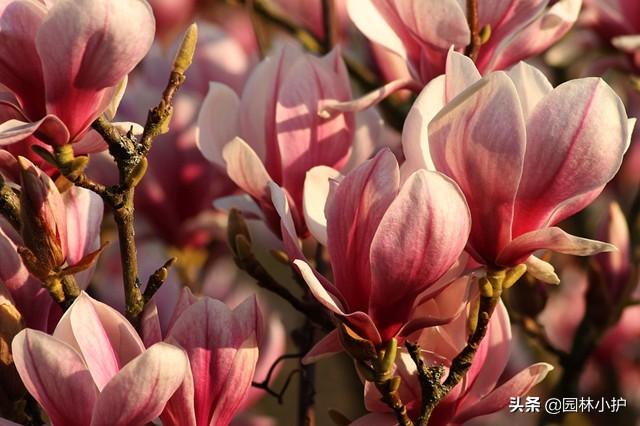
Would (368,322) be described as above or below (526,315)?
above

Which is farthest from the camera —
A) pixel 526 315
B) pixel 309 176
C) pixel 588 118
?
pixel 526 315

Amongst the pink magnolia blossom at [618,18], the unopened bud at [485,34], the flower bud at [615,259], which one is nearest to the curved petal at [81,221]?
the unopened bud at [485,34]

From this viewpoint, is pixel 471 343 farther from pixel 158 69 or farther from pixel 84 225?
pixel 158 69

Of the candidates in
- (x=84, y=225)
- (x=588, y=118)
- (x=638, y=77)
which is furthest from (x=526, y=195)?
(x=638, y=77)

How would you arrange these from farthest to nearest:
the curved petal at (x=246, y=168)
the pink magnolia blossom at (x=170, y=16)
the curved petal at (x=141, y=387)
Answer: the pink magnolia blossom at (x=170, y=16)
the curved petal at (x=246, y=168)
the curved petal at (x=141, y=387)

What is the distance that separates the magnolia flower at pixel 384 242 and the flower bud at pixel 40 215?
153 millimetres

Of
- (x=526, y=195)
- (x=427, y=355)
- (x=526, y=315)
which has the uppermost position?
(x=526, y=195)

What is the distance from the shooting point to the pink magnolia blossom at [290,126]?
915 mm

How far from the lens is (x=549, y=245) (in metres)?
0.73

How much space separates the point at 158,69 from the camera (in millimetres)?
1363

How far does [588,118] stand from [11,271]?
16.4 inches

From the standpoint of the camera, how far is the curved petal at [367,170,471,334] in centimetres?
69

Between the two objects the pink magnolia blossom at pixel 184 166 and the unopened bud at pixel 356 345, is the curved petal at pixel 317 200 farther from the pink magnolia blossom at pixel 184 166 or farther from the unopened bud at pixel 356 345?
the pink magnolia blossom at pixel 184 166

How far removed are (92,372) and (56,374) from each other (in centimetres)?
2
